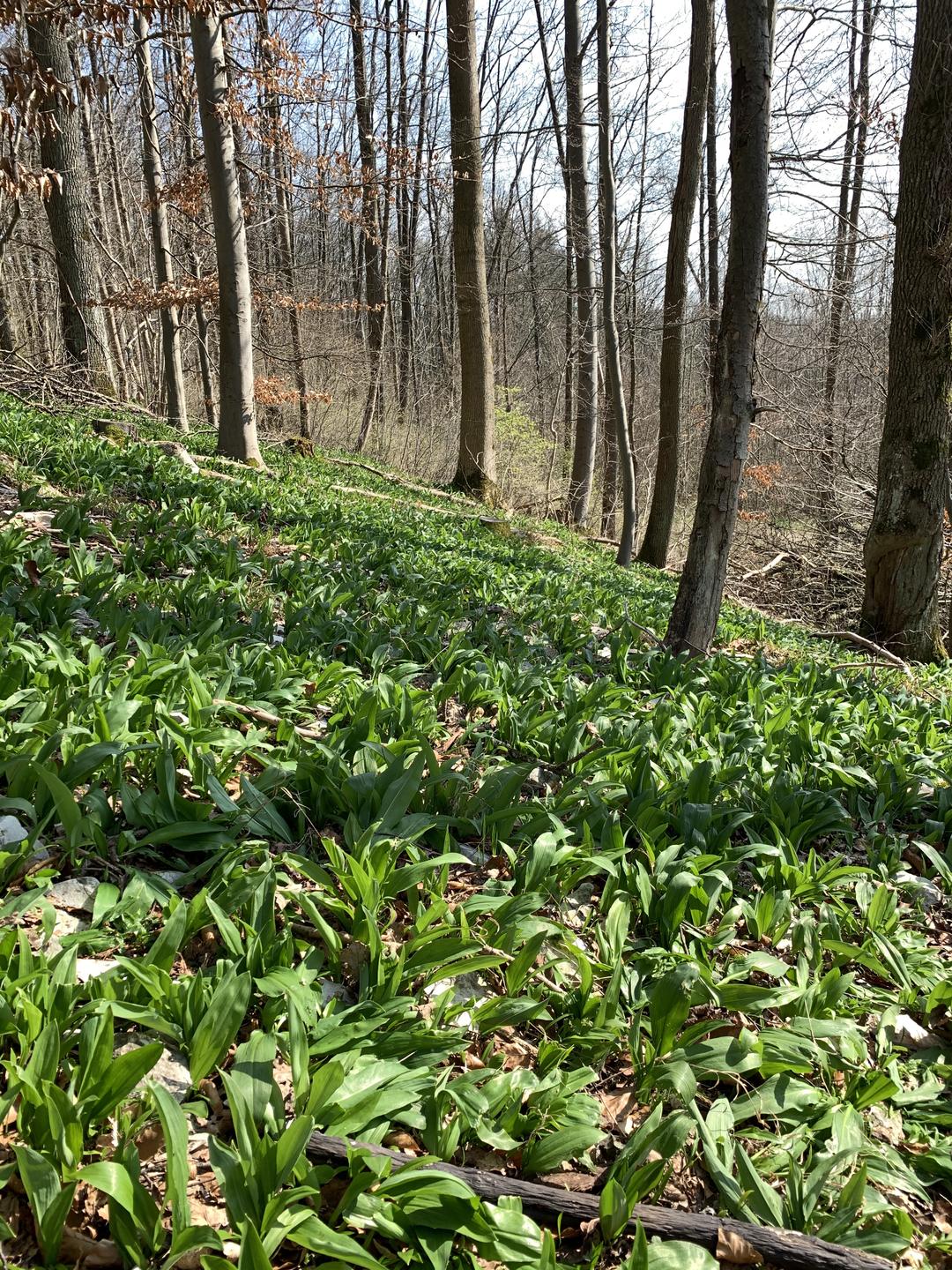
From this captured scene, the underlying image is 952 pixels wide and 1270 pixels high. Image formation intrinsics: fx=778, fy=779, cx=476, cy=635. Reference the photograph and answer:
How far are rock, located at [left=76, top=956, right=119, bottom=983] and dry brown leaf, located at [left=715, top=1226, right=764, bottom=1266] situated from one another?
129 centimetres

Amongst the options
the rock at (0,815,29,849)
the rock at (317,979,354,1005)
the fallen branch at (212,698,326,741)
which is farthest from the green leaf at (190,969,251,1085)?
the fallen branch at (212,698,326,741)

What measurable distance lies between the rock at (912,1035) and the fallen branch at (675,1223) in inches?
31.7

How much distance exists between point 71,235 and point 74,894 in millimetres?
11950

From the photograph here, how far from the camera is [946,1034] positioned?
216cm

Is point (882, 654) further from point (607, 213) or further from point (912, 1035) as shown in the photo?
Result: point (607, 213)

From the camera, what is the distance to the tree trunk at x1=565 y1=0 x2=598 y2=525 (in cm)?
1312

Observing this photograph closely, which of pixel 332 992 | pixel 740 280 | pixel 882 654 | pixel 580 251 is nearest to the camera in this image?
pixel 332 992

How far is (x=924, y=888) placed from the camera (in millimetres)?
2816

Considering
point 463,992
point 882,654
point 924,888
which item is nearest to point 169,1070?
point 463,992

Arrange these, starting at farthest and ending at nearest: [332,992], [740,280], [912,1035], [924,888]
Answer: [740,280] < [924,888] < [912,1035] < [332,992]

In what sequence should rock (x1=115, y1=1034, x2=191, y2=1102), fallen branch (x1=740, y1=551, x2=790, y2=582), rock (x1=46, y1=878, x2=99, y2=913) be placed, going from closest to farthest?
rock (x1=115, y1=1034, x2=191, y2=1102), rock (x1=46, y1=878, x2=99, y2=913), fallen branch (x1=740, y1=551, x2=790, y2=582)

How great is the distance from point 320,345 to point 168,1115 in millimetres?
22268

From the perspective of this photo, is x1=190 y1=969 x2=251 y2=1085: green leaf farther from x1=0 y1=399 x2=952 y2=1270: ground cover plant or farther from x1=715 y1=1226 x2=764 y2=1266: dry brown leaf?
x1=715 y1=1226 x2=764 y2=1266: dry brown leaf

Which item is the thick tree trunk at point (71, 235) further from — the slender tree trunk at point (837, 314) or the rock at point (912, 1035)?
the rock at point (912, 1035)
